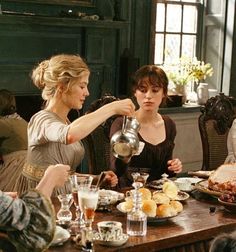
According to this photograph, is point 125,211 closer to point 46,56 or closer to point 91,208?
point 91,208

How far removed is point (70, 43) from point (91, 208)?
9.84 ft

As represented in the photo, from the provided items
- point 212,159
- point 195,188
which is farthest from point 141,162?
point 212,159

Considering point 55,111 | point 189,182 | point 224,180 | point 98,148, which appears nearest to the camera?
point 224,180

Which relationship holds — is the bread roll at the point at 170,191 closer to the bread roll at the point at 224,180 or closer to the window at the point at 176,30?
the bread roll at the point at 224,180

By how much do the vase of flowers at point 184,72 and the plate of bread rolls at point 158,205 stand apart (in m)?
3.22

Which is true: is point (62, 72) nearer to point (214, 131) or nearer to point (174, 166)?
point (174, 166)

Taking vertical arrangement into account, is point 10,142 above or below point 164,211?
below

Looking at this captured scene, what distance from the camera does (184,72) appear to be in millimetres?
5762

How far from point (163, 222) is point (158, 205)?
0.36 feet

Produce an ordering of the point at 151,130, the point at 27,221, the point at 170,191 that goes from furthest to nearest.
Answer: the point at 151,130 < the point at 170,191 < the point at 27,221

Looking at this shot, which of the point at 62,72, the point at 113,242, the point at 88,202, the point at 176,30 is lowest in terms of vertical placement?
the point at 113,242

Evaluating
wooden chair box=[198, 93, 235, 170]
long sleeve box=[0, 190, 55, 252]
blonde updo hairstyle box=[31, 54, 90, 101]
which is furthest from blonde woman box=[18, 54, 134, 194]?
wooden chair box=[198, 93, 235, 170]

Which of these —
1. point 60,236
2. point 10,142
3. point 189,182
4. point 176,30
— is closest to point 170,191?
point 189,182

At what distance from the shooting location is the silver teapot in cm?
247
